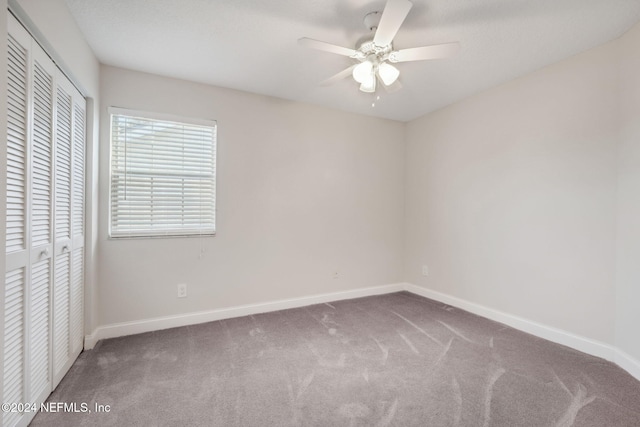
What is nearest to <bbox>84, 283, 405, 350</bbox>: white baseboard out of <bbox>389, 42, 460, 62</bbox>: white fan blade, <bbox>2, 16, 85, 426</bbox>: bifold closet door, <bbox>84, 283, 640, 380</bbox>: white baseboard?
<bbox>84, 283, 640, 380</bbox>: white baseboard

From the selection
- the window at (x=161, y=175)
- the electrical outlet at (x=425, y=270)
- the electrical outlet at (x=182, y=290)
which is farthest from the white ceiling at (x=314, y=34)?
the electrical outlet at (x=425, y=270)

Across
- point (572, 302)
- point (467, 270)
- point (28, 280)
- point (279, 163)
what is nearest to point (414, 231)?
point (467, 270)

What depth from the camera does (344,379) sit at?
1.93 metres

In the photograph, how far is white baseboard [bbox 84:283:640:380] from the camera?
220 cm

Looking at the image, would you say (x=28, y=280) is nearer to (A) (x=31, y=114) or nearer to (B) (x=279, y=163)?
(A) (x=31, y=114)

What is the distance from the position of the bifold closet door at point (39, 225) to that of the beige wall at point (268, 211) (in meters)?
0.50

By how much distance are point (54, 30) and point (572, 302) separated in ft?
13.7

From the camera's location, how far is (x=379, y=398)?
1735mm

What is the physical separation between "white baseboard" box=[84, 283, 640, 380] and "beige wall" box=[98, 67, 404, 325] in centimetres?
7

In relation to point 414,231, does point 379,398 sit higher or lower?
lower

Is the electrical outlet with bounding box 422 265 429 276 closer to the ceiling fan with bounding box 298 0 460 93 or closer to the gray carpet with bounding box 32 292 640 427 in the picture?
the gray carpet with bounding box 32 292 640 427

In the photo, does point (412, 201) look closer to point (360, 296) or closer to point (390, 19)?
point (360, 296)

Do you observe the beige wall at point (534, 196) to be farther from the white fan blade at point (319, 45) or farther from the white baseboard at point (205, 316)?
the white fan blade at point (319, 45)

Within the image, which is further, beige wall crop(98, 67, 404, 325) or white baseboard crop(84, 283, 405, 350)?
beige wall crop(98, 67, 404, 325)
